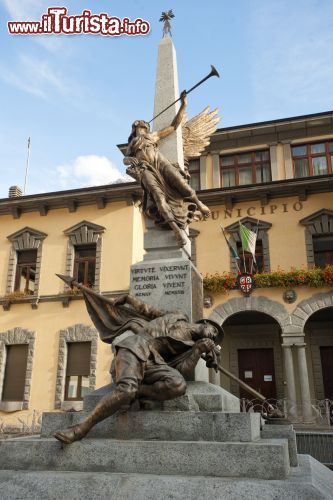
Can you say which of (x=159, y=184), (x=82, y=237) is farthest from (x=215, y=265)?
(x=159, y=184)

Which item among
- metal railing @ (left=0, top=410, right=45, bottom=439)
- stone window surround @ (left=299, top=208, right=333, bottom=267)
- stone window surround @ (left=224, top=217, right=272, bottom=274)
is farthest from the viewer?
stone window surround @ (left=224, top=217, right=272, bottom=274)

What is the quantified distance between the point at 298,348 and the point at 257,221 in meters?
5.25

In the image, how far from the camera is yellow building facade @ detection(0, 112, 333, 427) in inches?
682

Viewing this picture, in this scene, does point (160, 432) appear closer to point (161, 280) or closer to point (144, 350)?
point (144, 350)

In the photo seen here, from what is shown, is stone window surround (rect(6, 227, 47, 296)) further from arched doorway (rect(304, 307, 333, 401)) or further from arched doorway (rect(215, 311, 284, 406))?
arched doorway (rect(304, 307, 333, 401))

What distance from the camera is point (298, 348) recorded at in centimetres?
1662

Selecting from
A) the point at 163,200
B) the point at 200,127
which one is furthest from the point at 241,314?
the point at 163,200

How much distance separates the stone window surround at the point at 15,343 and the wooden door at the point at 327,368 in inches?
448

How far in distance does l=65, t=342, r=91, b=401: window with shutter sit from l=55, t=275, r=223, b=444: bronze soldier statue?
12.8 m

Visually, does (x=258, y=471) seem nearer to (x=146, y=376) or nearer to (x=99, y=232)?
(x=146, y=376)

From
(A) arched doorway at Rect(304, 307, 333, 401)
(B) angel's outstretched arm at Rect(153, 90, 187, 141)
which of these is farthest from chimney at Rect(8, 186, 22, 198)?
(B) angel's outstretched arm at Rect(153, 90, 187, 141)

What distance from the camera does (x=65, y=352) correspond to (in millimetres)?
18016

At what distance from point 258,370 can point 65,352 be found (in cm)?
779

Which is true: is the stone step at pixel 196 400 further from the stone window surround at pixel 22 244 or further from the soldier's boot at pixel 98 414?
the stone window surround at pixel 22 244
